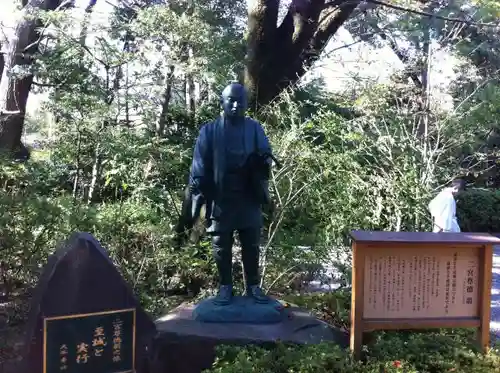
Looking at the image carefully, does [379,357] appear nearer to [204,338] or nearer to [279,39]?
[204,338]

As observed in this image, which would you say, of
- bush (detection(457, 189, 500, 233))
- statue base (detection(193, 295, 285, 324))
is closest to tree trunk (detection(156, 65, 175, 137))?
statue base (detection(193, 295, 285, 324))

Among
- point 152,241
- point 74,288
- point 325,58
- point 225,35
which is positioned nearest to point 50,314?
point 74,288

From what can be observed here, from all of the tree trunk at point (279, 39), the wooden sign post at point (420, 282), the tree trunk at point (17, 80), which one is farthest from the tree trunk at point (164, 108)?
the wooden sign post at point (420, 282)

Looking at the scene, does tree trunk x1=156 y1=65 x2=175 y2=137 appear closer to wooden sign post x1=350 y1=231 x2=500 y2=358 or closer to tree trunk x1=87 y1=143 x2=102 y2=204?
tree trunk x1=87 y1=143 x2=102 y2=204

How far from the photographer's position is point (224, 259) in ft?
13.5

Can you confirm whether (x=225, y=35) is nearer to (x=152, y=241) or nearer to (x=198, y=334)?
(x=152, y=241)

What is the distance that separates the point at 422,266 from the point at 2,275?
373cm

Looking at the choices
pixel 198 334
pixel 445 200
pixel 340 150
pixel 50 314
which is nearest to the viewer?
pixel 50 314

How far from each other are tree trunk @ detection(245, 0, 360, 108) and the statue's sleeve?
304cm

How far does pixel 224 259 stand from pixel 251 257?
22 centimetres

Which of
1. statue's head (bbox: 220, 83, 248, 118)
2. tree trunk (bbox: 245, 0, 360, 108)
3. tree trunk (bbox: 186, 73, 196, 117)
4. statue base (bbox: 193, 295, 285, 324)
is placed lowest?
statue base (bbox: 193, 295, 285, 324)

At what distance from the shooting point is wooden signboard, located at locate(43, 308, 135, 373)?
10.7 ft

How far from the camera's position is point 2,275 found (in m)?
4.82

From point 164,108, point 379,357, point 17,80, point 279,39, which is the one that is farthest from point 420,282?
point 17,80
